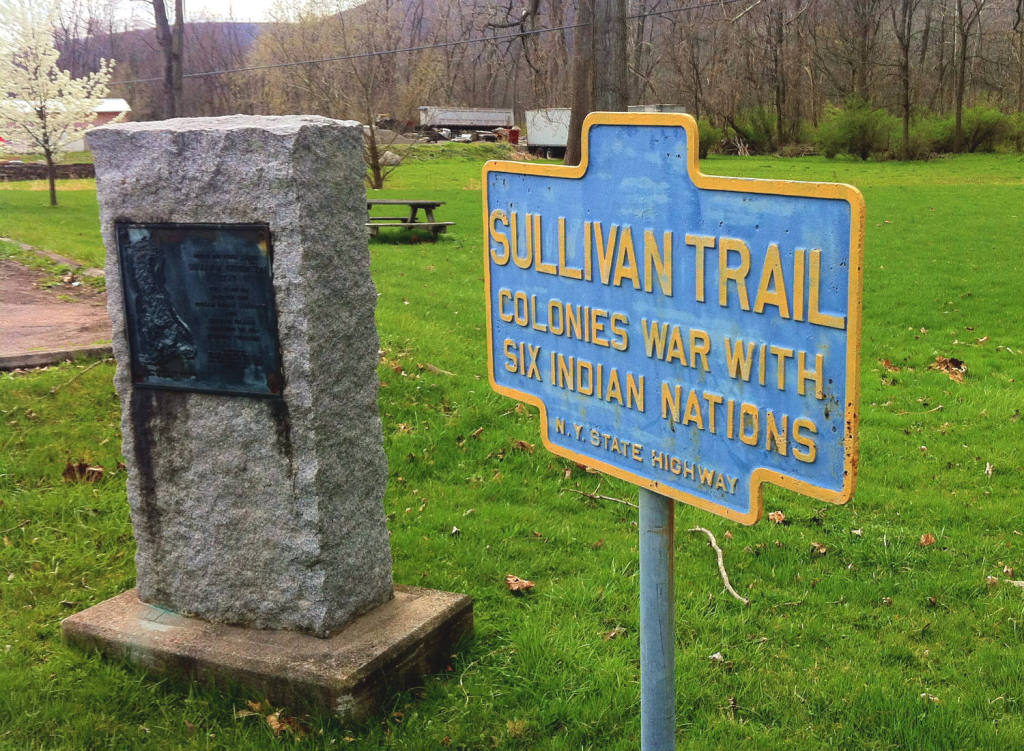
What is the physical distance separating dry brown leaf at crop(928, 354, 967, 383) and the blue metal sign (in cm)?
654

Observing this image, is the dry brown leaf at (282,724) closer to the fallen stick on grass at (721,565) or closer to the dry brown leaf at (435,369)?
the fallen stick on grass at (721,565)

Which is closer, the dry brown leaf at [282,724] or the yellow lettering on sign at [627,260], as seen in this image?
the yellow lettering on sign at [627,260]

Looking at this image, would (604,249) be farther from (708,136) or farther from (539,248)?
(708,136)

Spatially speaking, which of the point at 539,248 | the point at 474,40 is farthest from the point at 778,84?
the point at 539,248

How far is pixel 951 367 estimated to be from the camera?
8453 millimetres

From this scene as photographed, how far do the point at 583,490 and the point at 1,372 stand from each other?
4405mm

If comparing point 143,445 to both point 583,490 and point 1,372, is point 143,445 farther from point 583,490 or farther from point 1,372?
point 1,372

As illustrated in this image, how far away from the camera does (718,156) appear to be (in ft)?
151

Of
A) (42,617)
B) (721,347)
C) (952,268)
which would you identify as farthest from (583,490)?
(952,268)

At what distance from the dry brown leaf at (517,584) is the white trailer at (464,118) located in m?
56.0

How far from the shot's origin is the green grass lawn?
11.6 feet

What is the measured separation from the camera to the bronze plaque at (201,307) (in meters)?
3.75

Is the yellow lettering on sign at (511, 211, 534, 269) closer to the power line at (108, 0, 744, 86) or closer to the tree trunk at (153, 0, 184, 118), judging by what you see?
the power line at (108, 0, 744, 86)

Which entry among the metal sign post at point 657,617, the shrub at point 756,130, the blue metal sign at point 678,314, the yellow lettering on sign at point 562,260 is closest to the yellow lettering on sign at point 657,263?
the blue metal sign at point 678,314
